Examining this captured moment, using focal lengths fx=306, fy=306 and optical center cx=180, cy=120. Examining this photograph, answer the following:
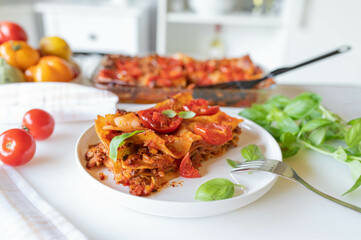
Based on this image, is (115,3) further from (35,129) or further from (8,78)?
(35,129)

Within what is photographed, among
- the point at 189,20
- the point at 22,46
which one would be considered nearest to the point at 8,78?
the point at 22,46

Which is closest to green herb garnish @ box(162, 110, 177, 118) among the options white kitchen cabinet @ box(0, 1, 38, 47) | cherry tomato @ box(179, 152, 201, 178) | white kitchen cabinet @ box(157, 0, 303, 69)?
cherry tomato @ box(179, 152, 201, 178)

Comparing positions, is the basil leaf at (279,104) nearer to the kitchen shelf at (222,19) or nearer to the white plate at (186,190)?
the white plate at (186,190)

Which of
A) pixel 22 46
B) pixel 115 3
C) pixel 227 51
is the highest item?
pixel 115 3

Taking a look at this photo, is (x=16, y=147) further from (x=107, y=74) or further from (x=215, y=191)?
(x=107, y=74)

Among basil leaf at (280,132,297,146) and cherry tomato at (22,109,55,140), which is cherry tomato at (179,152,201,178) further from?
cherry tomato at (22,109,55,140)

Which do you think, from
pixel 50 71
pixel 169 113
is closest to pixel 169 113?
pixel 169 113

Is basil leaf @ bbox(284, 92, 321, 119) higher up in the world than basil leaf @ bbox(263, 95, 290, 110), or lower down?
higher up
